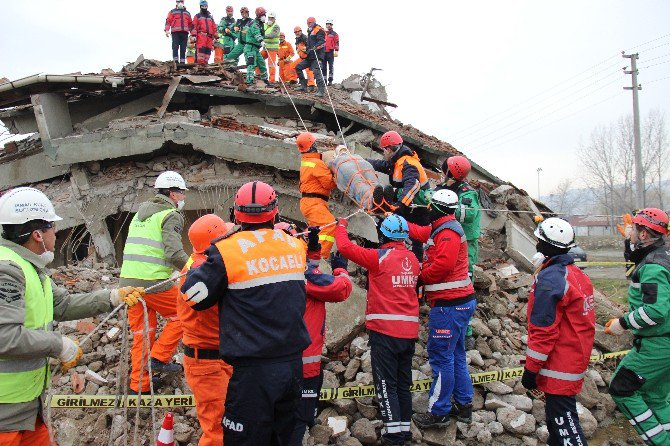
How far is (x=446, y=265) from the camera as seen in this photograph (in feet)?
15.2

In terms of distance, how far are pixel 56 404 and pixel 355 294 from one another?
10.5ft

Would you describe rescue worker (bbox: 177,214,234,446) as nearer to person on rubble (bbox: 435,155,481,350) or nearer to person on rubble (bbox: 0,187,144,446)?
person on rubble (bbox: 0,187,144,446)

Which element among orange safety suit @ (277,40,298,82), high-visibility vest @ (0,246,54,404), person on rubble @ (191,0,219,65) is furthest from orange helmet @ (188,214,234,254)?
orange safety suit @ (277,40,298,82)

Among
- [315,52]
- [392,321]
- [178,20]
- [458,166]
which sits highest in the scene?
[178,20]

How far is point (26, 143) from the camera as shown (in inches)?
397

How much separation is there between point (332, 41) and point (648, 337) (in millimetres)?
10615

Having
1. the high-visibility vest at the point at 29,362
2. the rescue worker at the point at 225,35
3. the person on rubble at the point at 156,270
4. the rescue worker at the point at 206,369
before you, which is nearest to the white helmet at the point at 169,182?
the person on rubble at the point at 156,270

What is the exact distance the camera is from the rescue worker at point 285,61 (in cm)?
1452

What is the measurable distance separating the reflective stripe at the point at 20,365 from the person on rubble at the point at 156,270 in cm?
204

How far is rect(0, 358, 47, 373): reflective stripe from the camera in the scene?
2.67m

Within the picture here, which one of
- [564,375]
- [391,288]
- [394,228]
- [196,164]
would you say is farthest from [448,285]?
[196,164]

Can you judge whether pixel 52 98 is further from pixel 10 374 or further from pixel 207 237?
pixel 10 374

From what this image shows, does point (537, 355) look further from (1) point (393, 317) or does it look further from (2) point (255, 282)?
(2) point (255, 282)

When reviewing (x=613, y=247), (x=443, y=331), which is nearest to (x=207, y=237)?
(x=443, y=331)
